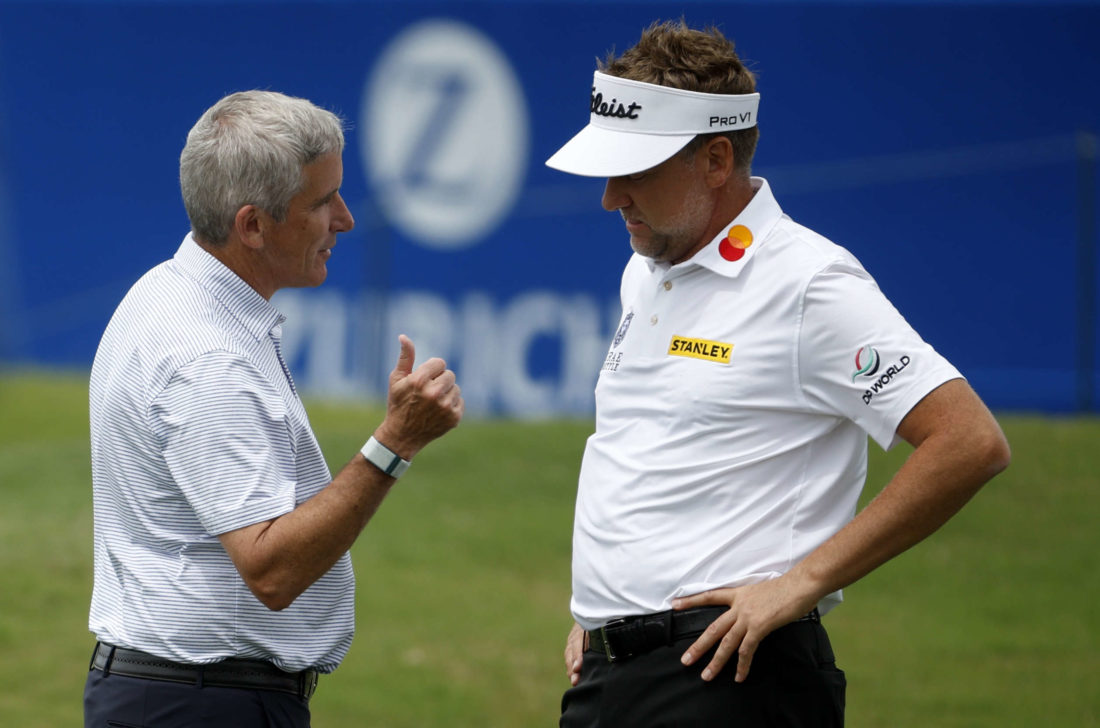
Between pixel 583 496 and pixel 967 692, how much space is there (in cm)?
385

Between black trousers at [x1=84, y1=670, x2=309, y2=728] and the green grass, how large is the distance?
3.36 metres

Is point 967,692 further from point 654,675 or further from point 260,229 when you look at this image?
point 260,229

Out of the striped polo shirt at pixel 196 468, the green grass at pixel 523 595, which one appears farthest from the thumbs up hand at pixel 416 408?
the green grass at pixel 523 595

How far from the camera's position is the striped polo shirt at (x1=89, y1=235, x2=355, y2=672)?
100 inches

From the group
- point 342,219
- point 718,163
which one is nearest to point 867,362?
point 718,163

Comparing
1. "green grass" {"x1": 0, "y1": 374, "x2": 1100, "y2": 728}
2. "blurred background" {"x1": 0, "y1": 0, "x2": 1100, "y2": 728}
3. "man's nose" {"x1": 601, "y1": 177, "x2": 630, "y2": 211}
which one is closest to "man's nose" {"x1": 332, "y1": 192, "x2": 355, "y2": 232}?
"man's nose" {"x1": 601, "y1": 177, "x2": 630, "y2": 211}

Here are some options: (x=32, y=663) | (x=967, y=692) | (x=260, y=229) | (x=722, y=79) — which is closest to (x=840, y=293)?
(x=722, y=79)

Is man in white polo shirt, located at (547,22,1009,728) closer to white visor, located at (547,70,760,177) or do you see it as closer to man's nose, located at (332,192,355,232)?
white visor, located at (547,70,760,177)

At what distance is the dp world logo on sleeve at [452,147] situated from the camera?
39.2ft

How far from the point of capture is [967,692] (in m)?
6.31

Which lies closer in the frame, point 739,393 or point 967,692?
point 739,393

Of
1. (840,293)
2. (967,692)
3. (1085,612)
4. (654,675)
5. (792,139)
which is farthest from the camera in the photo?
(792,139)

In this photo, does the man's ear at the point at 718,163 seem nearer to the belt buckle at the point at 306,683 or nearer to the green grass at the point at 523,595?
the belt buckle at the point at 306,683

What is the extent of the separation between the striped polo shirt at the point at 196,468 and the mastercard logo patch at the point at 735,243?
915 millimetres
